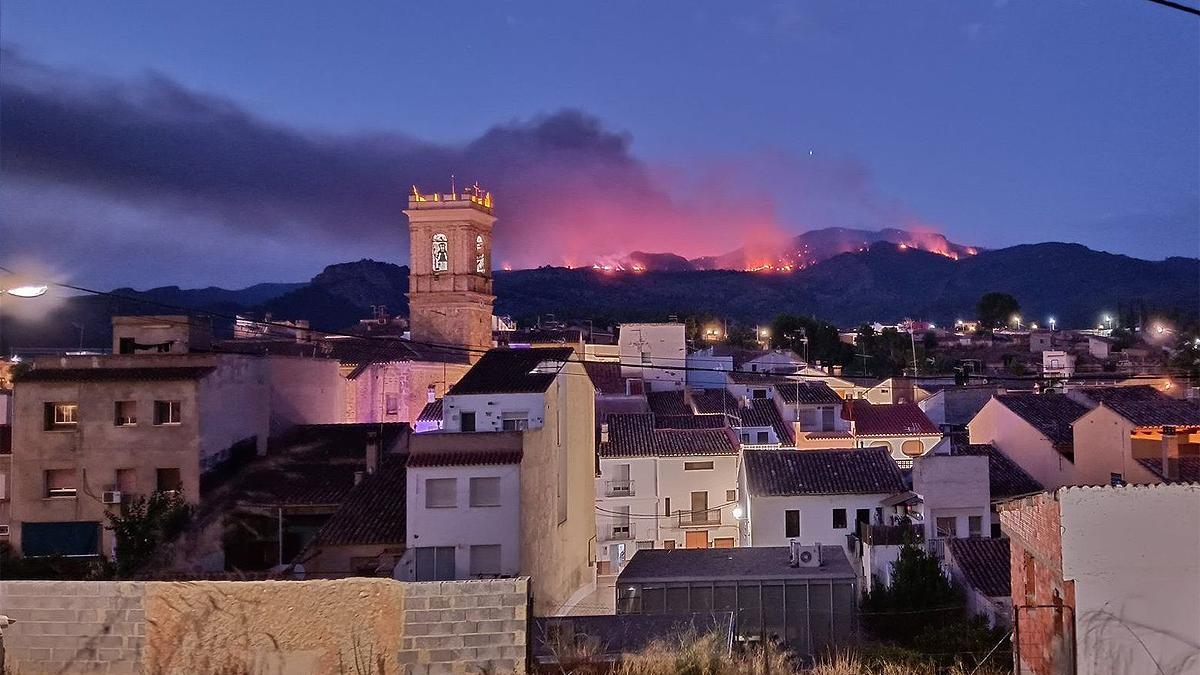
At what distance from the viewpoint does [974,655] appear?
12133 millimetres

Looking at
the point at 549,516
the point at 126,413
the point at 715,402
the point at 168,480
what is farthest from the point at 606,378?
the point at 126,413

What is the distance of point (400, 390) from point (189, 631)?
3162 cm

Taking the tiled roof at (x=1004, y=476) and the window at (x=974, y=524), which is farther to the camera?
the tiled roof at (x=1004, y=476)

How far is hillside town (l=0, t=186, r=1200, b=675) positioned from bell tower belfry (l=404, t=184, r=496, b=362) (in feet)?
34.4

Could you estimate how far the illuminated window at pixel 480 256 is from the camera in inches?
2061

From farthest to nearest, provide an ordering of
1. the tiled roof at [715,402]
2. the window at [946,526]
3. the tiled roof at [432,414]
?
the tiled roof at [715,402], the tiled roof at [432,414], the window at [946,526]

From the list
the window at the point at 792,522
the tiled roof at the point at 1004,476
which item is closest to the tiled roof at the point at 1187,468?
the tiled roof at the point at 1004,476

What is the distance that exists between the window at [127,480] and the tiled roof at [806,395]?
2371 cm

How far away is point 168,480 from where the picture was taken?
23359 mm

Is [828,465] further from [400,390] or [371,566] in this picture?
[400,390]

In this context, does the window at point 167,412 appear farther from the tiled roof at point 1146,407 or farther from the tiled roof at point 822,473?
the tiled roof at point 1146,407

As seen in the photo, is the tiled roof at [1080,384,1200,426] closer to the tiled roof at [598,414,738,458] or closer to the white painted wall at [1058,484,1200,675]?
the tiled roof at [598,414,738,458]

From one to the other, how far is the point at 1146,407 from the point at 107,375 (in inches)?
1106

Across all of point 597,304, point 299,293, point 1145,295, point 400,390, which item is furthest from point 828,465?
point 1145,295
